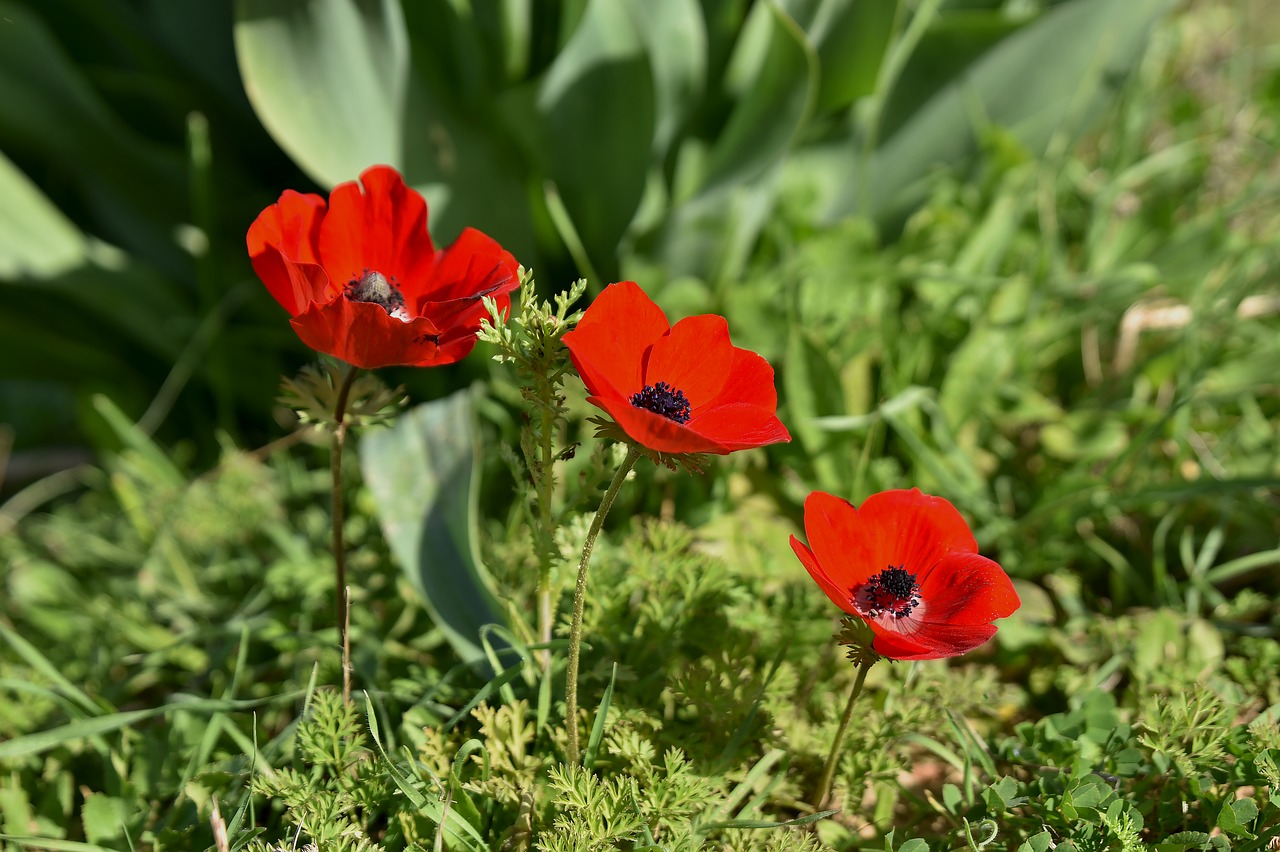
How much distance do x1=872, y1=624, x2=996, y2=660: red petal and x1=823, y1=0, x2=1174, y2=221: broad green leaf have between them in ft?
4.57

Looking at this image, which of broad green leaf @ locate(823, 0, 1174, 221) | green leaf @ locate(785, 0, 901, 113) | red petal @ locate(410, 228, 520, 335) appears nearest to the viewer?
red petal @ locate(410, 228, 520, 335)

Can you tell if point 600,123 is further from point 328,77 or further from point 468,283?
point 468,283

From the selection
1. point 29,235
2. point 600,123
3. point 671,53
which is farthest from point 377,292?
point 29,235

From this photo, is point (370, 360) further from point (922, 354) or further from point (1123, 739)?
point (922, 354)

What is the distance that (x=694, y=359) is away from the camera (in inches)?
43.2

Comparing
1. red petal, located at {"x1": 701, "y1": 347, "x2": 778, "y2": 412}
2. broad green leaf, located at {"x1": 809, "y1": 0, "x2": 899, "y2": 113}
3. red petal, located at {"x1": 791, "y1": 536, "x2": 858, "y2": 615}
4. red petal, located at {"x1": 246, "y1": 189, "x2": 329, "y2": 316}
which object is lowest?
red petal, located at {"x1": 791, "y1": 536, "x2": 858, "y2": 615}

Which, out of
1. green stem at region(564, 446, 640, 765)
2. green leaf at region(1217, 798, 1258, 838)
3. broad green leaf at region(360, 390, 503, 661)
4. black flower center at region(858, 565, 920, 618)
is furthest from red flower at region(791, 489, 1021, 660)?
broad green leaf at region(360, 390, 503, 661)

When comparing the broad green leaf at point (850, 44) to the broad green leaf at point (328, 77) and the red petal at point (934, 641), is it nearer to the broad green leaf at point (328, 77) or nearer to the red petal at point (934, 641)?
the broad green leaf at point (328, 77)

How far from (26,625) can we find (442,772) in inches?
45.2

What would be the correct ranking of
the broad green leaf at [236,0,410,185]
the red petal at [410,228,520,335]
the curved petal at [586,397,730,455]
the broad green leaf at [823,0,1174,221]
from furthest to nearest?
the broad green leaf at [823,0,1174,221], the broad green leaf at [236,0,410,185], the red petal at [410,228,520,335], the curved petal at [586,397,730,455]

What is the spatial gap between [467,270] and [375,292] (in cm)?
11

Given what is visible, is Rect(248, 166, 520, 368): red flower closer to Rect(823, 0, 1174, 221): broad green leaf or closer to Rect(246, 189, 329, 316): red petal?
Rect(246, 189, 329, 316): red petal

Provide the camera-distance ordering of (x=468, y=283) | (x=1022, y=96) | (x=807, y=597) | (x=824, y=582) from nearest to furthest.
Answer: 1. (x=824, y=582)
2. (x=468, y=283)
3. (x=807, y=597)
4. (x=1022, y=96)

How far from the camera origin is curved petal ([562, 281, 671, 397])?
3.02 feet
